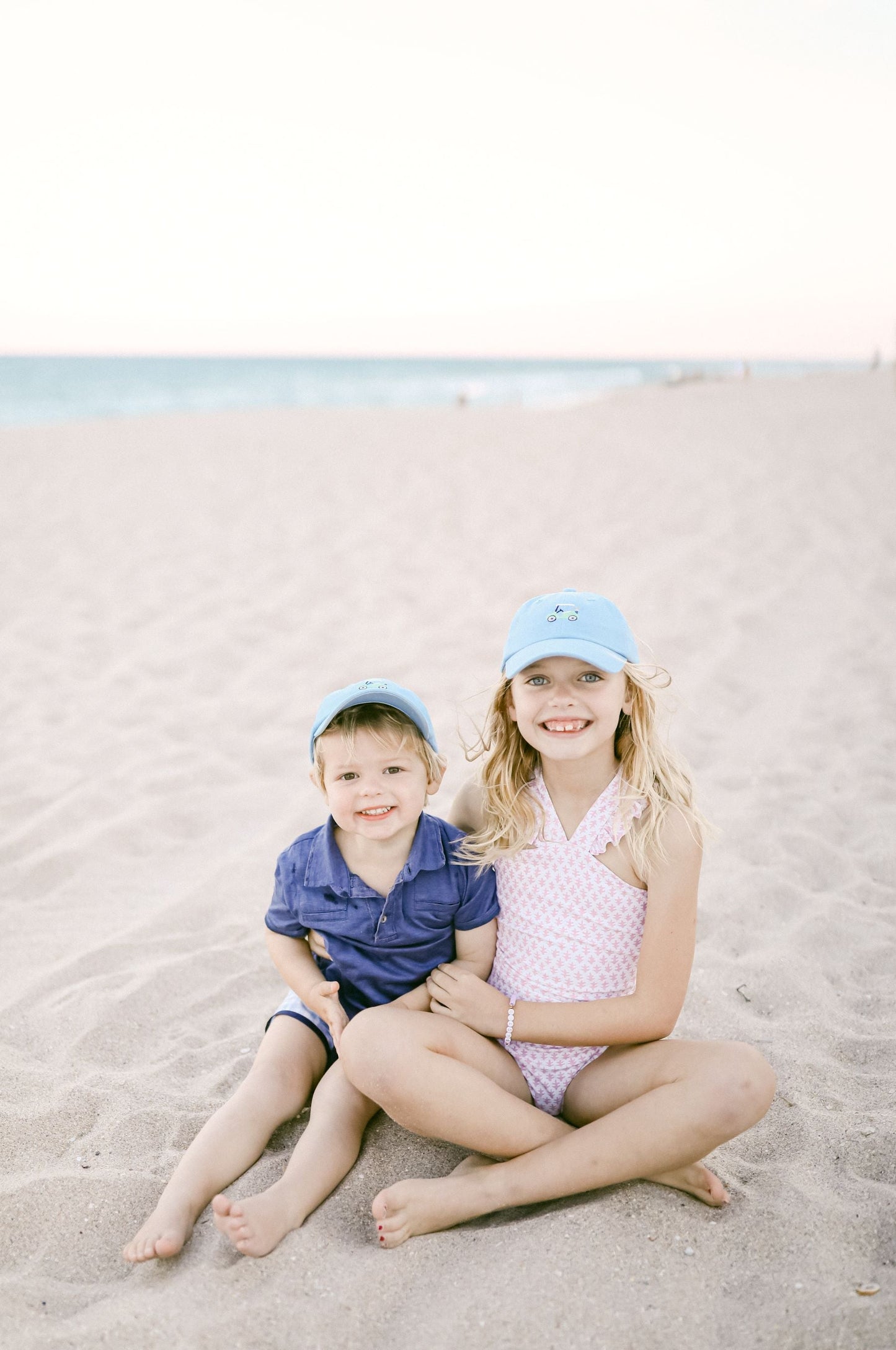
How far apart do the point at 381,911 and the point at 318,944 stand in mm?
184

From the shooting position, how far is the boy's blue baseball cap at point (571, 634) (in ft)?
6.28

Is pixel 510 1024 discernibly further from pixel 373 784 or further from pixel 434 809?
pixel 434 809

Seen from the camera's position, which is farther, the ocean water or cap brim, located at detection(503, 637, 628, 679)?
the ocean water

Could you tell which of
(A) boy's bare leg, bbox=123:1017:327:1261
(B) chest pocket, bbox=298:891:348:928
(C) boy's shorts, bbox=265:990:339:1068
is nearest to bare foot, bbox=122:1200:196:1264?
(A) boy's bare leg, bbox=123:1017:327:1261

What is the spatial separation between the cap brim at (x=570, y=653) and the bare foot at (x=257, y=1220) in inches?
42.4

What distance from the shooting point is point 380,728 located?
2.00 m

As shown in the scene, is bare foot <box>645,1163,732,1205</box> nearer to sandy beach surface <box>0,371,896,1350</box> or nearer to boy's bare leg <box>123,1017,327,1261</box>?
sandy beach surface <box>0,371,896,1350</box>

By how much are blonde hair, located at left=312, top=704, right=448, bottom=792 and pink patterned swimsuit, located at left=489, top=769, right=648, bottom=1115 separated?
0.99 feet

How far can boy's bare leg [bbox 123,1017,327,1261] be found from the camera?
5.73 feet

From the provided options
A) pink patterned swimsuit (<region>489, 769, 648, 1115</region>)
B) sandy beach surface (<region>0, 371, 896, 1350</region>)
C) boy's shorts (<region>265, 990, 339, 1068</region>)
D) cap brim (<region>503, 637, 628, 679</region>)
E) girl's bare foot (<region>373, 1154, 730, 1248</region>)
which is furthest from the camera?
boy's shorts (<region>265, 990, 339, 1068</region>)

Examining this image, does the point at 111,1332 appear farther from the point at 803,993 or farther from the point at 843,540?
the point at 843,540

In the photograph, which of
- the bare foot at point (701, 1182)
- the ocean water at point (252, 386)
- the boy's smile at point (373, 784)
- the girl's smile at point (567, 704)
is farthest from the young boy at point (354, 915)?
the ocean water at point (252, 386)

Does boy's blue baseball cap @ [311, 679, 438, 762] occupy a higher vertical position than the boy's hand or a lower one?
higher

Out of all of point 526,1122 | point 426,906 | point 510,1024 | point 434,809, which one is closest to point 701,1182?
point 526,1122
